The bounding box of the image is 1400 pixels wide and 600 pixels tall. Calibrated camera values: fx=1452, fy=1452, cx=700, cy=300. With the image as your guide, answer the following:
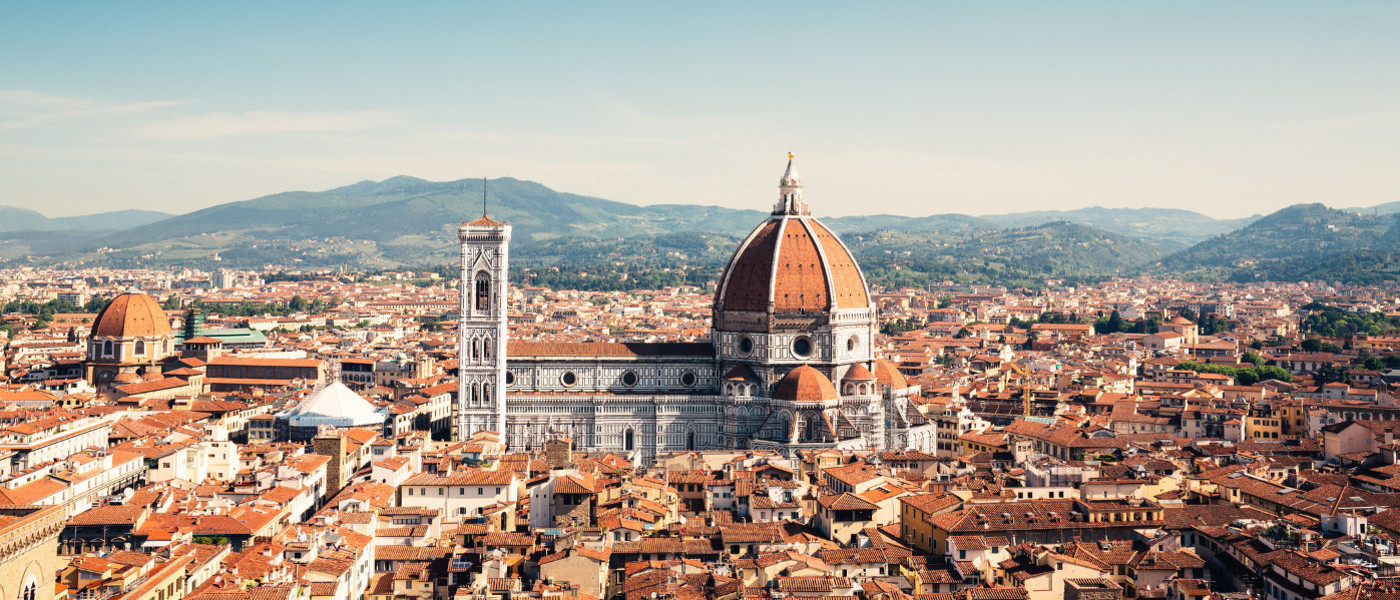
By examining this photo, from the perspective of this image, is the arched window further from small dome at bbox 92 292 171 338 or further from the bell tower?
small dome at bbox 92 292 171 338

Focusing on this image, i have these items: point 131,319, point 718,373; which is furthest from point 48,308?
point 718,373

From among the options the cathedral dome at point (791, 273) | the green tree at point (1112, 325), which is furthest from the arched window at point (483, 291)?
the green tree at point (1112, 325)

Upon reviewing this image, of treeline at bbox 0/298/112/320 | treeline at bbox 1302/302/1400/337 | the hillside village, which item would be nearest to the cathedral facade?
the hillside village

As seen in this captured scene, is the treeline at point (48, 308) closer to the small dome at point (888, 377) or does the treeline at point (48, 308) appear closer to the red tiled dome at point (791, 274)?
the red tiled dome at point (791, 274)

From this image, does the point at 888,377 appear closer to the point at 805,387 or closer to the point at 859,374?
the point at 859,374

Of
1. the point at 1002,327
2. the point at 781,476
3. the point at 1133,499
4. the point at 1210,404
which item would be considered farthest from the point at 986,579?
the point at 1002,327

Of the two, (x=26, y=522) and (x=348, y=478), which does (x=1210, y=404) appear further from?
(x=26, y=522)
